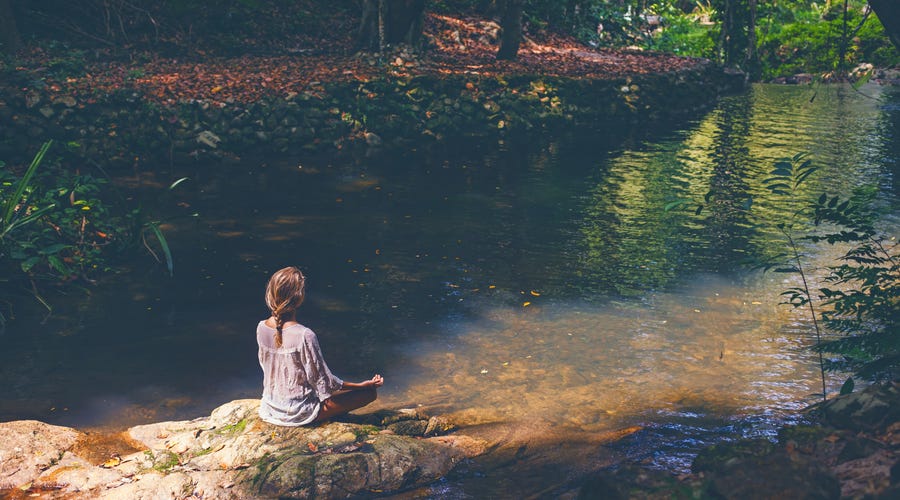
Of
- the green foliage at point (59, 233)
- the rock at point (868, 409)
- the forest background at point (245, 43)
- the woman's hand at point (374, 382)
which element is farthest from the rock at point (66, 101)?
the rock at point (868, 409)

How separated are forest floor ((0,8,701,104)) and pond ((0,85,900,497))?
2.69 metres

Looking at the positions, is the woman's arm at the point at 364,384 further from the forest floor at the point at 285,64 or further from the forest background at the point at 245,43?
the forest floor at the point at 285,64

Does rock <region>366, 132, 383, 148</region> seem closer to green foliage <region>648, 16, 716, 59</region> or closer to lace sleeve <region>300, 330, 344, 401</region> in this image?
lace sleeve <region>300, 330, 344, 401</region>

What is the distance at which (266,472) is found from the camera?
4453 millimetres

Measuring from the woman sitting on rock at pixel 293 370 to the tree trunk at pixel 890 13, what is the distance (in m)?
3.65

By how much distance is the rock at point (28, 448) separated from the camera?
4672 mm

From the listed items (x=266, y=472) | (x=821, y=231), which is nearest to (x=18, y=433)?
(x=266, y=472)

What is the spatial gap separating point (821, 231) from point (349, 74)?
407 inches

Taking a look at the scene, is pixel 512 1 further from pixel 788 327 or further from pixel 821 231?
pixel 788 327

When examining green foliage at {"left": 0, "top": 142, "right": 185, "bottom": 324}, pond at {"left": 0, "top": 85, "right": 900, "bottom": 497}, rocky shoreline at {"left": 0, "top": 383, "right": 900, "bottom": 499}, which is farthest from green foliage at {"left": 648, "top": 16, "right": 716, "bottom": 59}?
rocky shoreline at {"left": 0, "top": 383, "right": 900, "bottom": 499}

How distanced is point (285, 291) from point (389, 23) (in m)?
15.2

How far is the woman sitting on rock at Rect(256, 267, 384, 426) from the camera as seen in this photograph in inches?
178

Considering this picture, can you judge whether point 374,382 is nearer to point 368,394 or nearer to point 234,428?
point 368,394

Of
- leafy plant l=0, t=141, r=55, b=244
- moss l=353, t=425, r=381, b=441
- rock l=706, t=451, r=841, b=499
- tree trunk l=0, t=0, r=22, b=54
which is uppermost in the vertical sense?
tree trunk l=0, t=0, r=22, b=54
